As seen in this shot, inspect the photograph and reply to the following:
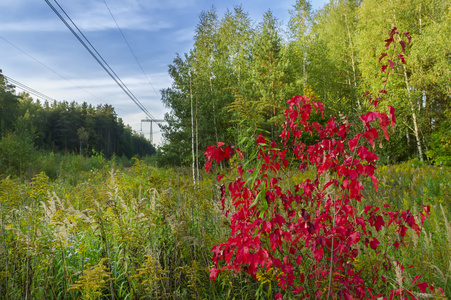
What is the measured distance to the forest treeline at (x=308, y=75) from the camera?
1344cm

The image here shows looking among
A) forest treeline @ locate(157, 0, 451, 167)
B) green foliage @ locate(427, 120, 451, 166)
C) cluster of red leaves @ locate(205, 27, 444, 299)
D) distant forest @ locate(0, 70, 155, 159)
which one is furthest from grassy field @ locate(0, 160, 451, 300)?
distant forest @ locate(0, 70, 155, 159)

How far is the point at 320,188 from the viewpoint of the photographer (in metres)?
2.14

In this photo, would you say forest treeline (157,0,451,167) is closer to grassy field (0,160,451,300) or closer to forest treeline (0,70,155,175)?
forest treeline (0,70,155,175)

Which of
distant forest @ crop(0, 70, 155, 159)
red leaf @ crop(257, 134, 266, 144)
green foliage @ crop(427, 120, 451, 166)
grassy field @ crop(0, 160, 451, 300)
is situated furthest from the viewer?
distant forest @ crop(0, 70, 155, 159)

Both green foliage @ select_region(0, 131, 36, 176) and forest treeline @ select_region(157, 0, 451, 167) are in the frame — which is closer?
green foliage @ select_region(0, 131, 36, 176)

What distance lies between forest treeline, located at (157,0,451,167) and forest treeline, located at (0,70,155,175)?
5.47 m

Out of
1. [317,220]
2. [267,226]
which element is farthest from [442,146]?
[267,226]

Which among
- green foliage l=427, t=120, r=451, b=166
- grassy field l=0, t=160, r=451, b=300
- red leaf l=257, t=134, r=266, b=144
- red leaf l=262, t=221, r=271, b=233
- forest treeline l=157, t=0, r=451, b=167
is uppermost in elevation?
forest treeline l=157, t=0, r=451, b=167

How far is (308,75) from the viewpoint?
17.6m

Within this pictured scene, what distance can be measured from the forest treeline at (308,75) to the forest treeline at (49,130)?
5.47 metres

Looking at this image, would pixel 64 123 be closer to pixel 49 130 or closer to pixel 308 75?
pixel 49 130

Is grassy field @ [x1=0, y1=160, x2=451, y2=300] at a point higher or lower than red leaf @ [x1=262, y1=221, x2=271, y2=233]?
lower

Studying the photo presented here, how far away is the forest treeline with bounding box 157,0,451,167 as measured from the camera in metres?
13.4

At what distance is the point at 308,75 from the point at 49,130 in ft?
152
